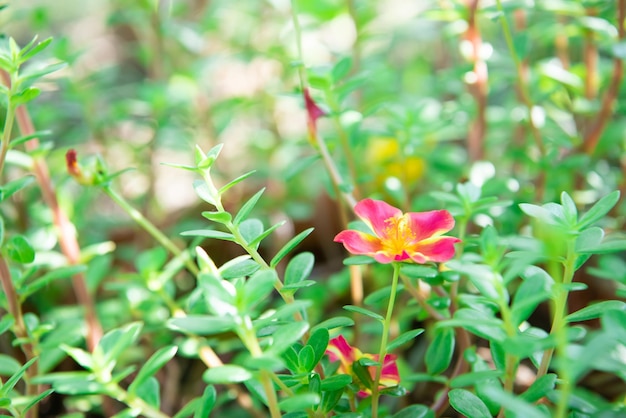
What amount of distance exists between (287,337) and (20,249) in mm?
406

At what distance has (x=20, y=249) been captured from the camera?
28.4 inches

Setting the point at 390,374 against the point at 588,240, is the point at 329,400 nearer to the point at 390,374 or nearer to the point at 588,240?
the point at 390,374

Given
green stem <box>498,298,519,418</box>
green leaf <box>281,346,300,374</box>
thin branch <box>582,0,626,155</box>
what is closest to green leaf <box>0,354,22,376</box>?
green leaf <box>281,346,300,374</box>

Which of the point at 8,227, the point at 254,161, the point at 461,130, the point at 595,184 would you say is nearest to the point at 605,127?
the point at 595,184

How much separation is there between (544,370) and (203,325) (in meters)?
0.35

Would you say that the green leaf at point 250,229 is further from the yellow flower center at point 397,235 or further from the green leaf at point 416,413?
the green leaf at point 416,413

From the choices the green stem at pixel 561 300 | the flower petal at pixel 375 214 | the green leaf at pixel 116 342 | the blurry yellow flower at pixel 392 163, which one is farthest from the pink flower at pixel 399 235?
the blurry yellow flower at pixel 392 163

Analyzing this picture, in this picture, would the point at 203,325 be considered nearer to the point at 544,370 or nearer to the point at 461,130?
the point at 544,370

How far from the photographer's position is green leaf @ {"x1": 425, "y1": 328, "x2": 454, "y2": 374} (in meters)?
0.70

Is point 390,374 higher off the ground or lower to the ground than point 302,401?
lower

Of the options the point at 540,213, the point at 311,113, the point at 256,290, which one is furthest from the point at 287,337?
the point at 311,113

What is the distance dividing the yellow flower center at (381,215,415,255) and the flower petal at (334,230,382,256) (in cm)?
1

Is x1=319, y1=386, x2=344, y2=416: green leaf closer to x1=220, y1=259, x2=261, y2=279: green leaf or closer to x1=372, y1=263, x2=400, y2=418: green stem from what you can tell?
x1=372, y1=263, x2=400, y2=418: green stem

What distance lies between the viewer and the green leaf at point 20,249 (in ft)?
2.37
